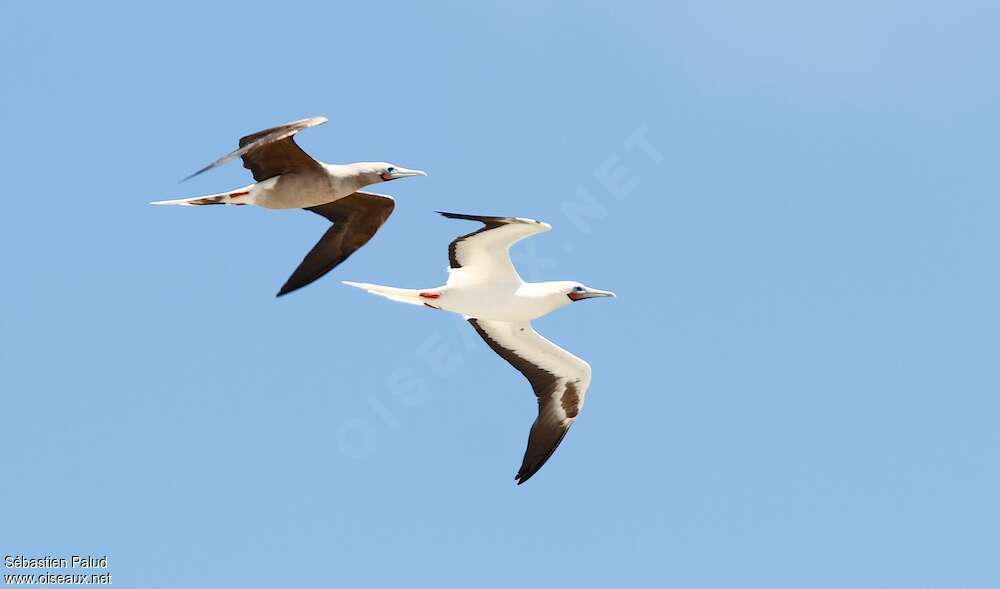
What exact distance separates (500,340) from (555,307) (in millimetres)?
1253

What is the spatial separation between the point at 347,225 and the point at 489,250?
241 centimetres

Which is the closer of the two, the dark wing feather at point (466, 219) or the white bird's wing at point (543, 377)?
the dark wing feather at point (466, 219)

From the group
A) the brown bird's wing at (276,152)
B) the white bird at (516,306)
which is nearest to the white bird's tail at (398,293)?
the white bird at (516,306)

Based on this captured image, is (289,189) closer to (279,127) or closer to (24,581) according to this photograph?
(279,127)

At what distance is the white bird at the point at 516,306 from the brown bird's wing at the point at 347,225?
3.82 feet

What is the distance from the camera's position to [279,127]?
58.0 ft

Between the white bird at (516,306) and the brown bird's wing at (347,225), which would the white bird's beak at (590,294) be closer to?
the white bird at (516,306)

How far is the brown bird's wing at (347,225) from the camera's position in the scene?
1917 cm

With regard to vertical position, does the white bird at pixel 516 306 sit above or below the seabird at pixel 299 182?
below

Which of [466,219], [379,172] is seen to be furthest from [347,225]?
[466,219]

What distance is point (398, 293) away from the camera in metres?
18.4

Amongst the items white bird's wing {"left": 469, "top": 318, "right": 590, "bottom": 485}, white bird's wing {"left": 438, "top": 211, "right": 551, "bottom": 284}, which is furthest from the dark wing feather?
white bird's wing {"left": 469, "top": 318, "right": 590, "bottom": 485}

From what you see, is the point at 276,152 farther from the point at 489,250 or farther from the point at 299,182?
the point at 489,250

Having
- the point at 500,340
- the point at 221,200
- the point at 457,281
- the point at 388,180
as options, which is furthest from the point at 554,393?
the point at 221,200
